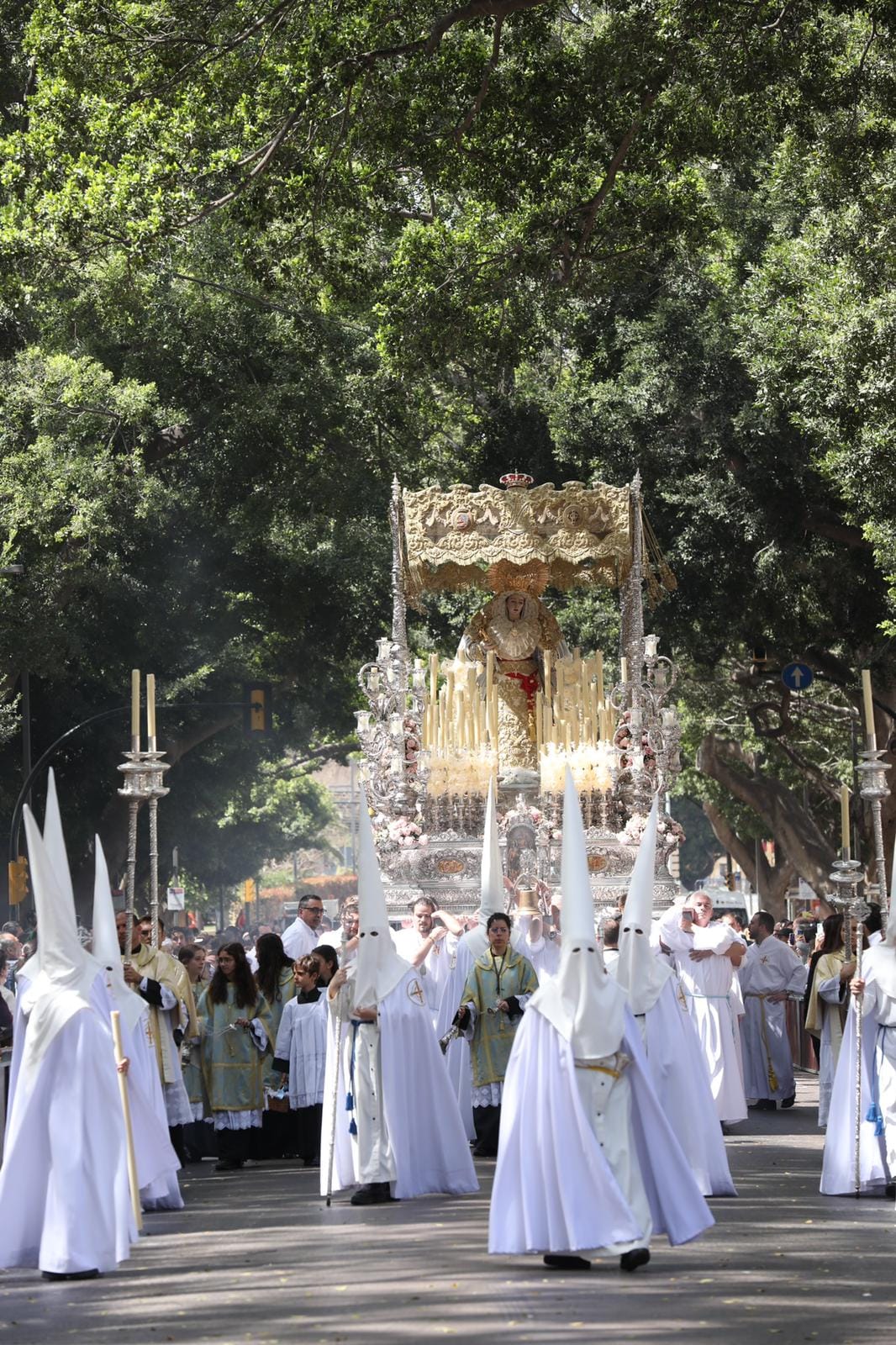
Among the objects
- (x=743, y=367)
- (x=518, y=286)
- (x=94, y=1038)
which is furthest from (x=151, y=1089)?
(x=743, y=367)

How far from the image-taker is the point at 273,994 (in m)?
16.3

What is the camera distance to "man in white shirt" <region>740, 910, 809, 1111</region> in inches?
802

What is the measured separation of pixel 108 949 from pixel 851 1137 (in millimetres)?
4666

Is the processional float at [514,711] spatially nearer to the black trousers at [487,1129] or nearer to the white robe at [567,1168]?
the black trousers at [487,1129]

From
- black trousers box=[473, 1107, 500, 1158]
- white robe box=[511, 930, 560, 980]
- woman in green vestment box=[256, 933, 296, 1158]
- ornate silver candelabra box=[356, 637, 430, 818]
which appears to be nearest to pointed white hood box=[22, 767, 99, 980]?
woman in green vestment box=[256, 933, 296, 1158]

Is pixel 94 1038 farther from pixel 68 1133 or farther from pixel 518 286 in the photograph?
pixel 518 286

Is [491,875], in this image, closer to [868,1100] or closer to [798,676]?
[868,1100]

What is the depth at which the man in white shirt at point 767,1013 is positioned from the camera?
20359mm

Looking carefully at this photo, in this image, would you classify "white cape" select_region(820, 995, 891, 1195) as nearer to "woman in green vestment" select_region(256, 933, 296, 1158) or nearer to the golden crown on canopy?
"woman in green vestment" select_region(256, 933, 296, 1158)

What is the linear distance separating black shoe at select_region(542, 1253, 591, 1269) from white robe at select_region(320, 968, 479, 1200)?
315 centimetres

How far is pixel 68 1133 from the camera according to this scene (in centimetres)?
1083

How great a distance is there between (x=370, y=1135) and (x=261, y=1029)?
2.64 meters

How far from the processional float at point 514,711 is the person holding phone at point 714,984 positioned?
439 centimetres

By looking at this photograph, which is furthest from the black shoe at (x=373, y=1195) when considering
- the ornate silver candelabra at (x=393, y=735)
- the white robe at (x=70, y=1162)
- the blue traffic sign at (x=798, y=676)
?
the blue traffic sign at (x=798, y=676)
